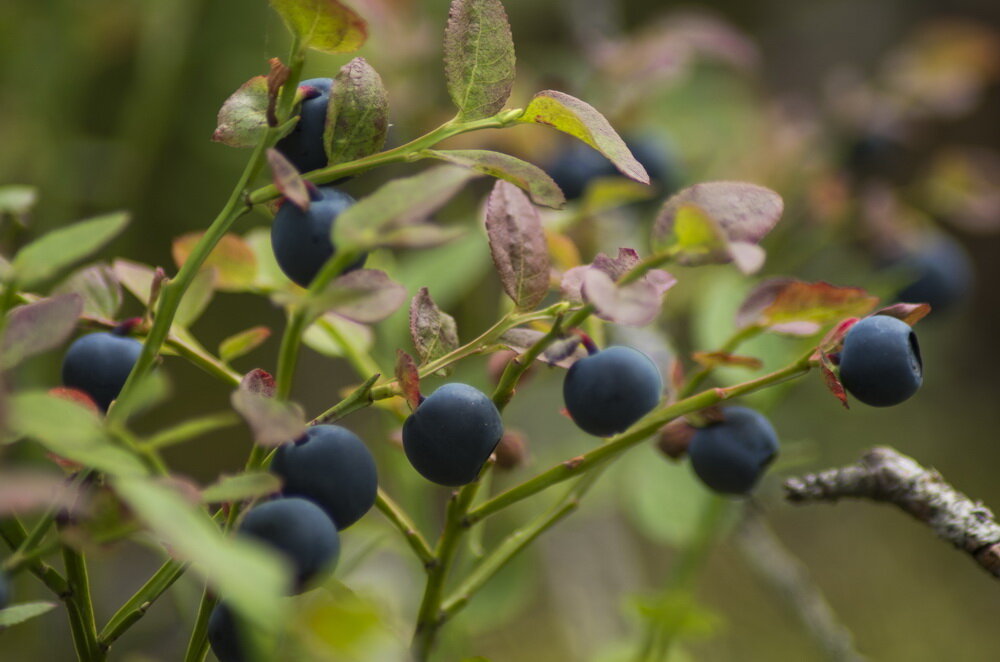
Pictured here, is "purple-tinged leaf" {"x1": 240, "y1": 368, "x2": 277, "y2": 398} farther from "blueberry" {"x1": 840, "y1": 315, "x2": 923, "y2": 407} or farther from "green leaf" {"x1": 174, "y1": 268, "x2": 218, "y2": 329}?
"blueberry" {"x1": 840, "y1": 315, "x2": 923, "y2": 407}

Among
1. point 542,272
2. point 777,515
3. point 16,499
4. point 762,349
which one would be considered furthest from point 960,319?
point 16,499

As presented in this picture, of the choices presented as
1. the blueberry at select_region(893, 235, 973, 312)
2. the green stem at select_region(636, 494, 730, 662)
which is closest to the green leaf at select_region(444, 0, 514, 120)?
the green stem at select_region(636, 494, 730, 662)

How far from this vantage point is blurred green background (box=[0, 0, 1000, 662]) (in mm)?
868

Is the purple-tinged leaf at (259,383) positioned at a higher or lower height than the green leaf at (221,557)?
lower

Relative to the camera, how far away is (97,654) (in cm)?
33

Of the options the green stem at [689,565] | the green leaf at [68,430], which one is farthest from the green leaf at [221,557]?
the green stem at [689,565]

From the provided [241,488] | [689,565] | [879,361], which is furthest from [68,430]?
[689,565]

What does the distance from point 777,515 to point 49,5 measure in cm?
166

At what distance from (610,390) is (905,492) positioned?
0.59ft

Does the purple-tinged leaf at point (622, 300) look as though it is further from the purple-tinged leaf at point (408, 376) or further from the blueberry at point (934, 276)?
the blueberry at point (934, 276)

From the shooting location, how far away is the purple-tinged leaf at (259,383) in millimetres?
311

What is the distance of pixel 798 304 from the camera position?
407 mm

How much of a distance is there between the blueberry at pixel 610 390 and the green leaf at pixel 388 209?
112 mm

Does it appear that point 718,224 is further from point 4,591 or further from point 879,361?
point 4,591
